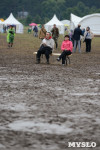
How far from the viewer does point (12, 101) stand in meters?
8.98

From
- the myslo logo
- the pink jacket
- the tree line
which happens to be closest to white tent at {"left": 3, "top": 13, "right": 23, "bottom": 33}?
the pink jacket

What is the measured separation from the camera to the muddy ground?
5949 mm

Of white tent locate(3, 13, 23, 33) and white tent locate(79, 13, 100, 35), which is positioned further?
white tent locate(3, 13, 23, 33)

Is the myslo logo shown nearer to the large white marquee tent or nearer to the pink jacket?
the pink jacket

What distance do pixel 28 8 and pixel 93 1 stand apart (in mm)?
22330

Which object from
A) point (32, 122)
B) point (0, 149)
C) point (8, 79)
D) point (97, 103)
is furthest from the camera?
point (8, 79)

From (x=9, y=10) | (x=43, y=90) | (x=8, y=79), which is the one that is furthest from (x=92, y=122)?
(x=9, y=10)

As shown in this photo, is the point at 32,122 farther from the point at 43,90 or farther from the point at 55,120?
the point at 43,90

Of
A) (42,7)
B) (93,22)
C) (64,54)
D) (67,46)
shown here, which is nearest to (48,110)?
(64,54)

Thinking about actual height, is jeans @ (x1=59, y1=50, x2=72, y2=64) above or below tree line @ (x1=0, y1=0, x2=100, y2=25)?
below

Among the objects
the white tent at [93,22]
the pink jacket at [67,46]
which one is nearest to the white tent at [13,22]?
the white tent at [93,22]

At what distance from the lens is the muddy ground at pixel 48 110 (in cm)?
595

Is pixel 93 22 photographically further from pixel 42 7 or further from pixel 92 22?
pixel 42 7

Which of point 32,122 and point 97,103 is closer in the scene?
point 32,122
